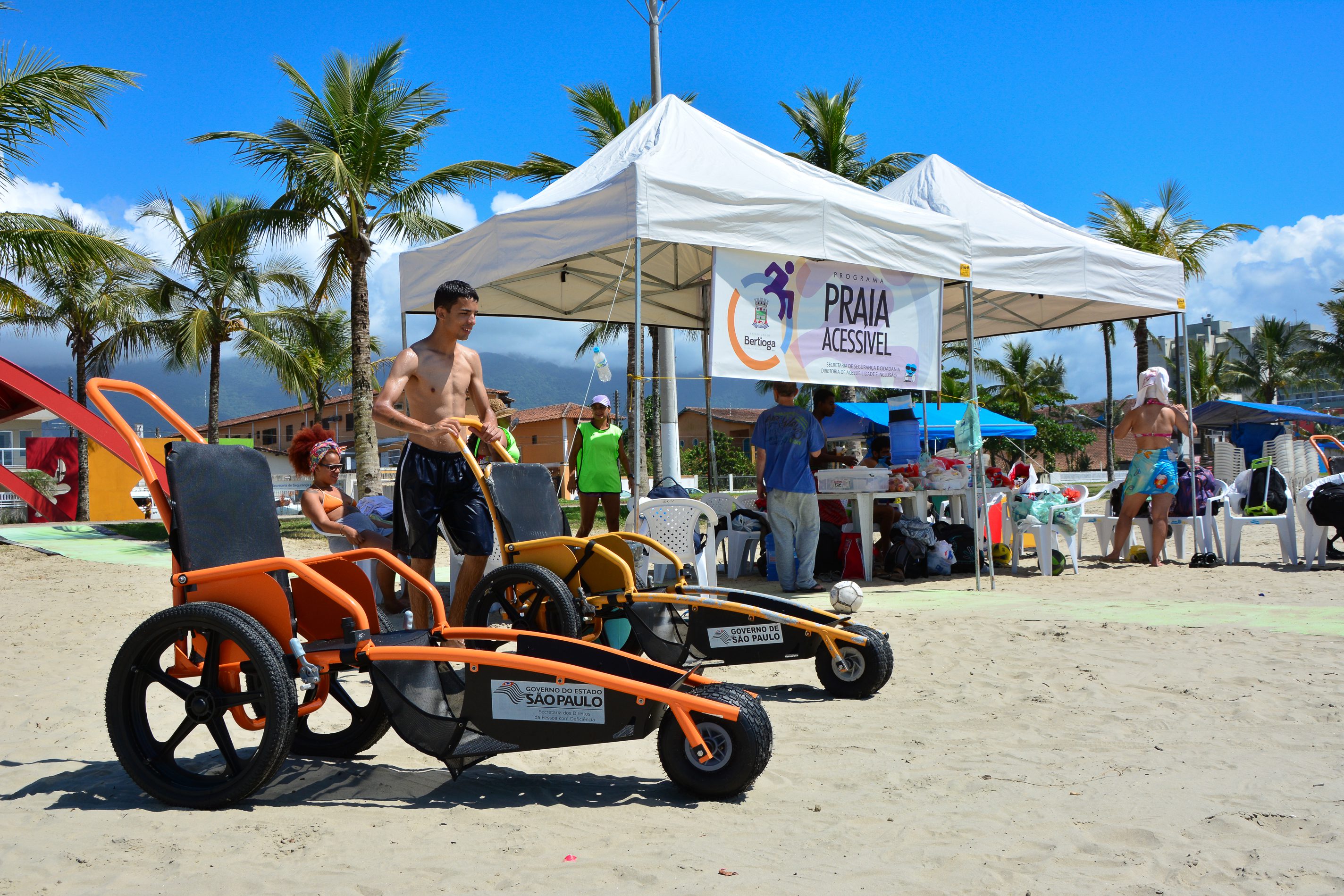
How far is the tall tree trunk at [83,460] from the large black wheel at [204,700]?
27.3 metres

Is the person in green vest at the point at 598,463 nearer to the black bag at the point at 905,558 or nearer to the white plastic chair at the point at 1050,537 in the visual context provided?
the black bag at the point at 905,558

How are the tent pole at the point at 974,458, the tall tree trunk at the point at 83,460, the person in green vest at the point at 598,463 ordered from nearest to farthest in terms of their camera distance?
the tent pole at the point at 974,458 < the person in green vest at the point at 598,463 < the tall tree trunk at the point at 83,460

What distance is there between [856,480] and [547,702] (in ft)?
19.2

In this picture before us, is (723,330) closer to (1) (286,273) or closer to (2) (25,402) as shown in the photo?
(2) (25,402)

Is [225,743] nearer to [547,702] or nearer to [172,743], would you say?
[172,743]

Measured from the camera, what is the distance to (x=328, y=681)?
3.30 m

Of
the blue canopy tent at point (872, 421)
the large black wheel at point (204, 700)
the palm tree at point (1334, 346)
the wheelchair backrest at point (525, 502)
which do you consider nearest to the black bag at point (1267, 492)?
the blue canopy tent at point (872, 421)

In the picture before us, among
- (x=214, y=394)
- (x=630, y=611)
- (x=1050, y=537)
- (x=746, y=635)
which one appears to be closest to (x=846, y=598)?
(x=746, y=635)

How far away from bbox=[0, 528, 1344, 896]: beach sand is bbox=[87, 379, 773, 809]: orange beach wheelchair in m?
0.16

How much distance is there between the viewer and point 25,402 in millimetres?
18703

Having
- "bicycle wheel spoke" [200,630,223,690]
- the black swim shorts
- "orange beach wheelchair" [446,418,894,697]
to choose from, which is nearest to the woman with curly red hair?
the black swim shorts

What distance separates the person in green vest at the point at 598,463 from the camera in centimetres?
863

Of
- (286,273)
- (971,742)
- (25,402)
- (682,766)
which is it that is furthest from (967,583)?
(286,273)

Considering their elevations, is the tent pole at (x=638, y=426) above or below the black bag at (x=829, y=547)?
above
